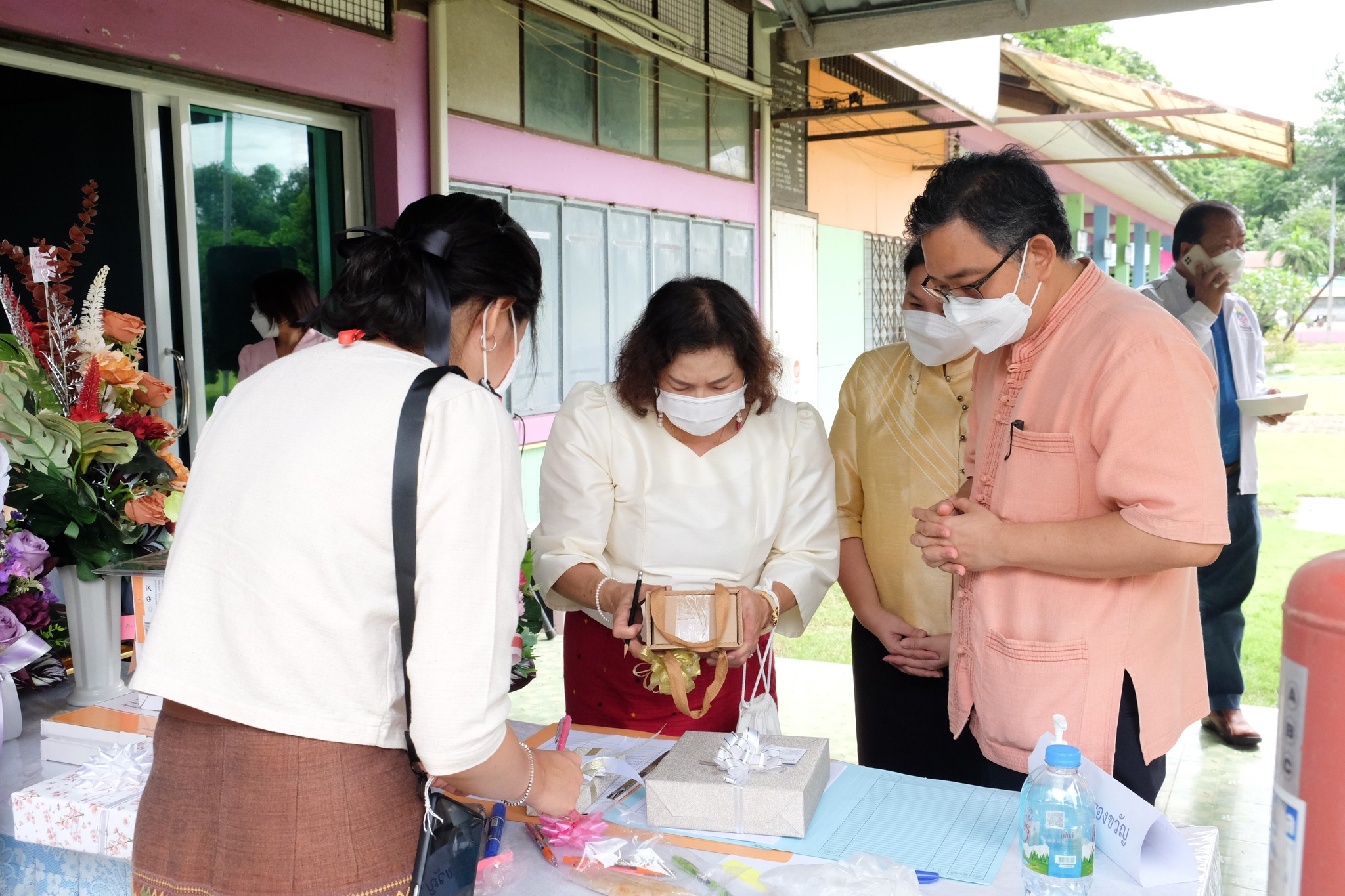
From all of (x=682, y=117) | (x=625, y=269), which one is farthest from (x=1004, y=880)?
(x=682, y=117)

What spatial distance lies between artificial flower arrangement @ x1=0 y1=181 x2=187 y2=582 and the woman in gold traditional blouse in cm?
145

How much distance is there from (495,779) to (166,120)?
11.5 ft

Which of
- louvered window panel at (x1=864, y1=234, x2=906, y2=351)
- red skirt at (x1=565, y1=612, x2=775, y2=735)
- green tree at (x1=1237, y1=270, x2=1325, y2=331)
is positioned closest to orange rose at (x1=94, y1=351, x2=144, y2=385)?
red skirt at (x1=565, y1=612, x2=775, y2=735)

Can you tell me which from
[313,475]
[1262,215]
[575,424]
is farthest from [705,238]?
[1262,215]

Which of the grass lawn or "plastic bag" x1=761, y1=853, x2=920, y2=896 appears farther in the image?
the grass lawn

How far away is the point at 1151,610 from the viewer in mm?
1709

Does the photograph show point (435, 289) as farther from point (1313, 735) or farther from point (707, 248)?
point (707, 248)

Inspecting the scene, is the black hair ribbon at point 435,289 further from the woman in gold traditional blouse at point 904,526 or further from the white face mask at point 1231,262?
the white face mask at point 1231,262

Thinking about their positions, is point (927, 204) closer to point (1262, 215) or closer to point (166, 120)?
point (166, 120)

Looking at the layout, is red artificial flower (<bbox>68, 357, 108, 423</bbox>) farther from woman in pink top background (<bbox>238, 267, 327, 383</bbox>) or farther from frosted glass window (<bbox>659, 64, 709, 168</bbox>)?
frosted glass window (<bbox>659, 64, 709, 168</bbox>)

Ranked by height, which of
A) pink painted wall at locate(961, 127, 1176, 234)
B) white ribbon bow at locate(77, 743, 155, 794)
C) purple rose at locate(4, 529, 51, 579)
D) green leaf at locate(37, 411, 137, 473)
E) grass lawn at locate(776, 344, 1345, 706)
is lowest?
grass lawn at locate(776, 344, 1345, 706)

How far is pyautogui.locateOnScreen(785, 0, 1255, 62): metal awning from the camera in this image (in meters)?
3.93

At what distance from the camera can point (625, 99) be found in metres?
6.82

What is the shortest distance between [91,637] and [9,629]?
18 cm
